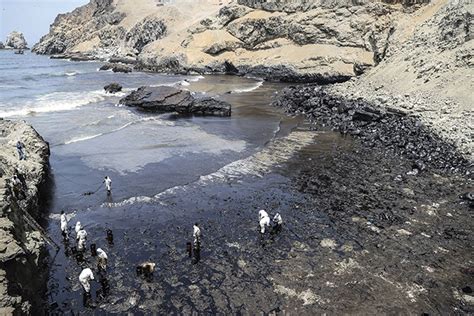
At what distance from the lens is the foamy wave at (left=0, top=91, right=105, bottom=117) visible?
4434cm

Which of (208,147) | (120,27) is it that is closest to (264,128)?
(208,147)

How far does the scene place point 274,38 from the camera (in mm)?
Answer: 78250

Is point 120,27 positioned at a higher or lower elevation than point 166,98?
higher

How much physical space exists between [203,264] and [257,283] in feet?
7.61

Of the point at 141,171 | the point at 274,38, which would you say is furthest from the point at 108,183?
the point at 274,38

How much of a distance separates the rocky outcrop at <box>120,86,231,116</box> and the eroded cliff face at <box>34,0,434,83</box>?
25.1 meters

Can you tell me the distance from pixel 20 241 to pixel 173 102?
34152 millimetres

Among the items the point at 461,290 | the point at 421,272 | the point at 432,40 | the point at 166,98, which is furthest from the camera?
the point at 166,98

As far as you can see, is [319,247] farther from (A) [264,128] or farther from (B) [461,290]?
(A) [264,128]

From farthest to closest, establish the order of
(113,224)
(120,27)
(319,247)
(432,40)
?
(120,27)
(432,40)
(113,224)
(319,247)

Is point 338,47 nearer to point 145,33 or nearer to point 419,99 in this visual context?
point 419,99

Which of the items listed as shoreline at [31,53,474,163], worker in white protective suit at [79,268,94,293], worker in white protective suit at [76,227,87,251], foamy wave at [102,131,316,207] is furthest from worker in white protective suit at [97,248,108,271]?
shoreline at [31,53,474,163]

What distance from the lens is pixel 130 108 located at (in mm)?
47406

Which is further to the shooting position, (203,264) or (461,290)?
(203,264)
